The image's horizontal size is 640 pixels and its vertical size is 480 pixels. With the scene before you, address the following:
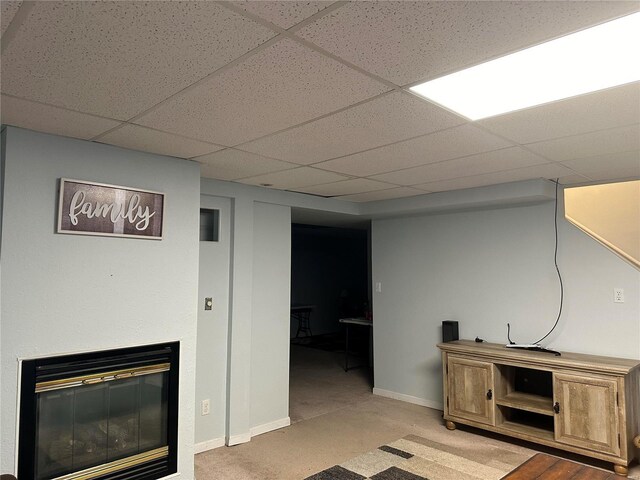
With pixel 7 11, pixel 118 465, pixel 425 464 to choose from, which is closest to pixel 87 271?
pixel 118 465

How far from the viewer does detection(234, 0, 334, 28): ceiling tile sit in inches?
45.1

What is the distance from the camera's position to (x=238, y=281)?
3625mm

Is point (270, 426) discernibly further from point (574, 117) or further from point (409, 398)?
point (574, 117)

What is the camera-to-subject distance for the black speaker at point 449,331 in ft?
13.8

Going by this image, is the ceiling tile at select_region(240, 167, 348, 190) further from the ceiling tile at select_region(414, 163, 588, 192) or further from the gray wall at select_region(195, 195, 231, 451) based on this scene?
the ceiling tile at select_region(414, 163, 588, 192)

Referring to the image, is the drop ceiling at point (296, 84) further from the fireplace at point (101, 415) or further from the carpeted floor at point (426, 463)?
the carpeted floor at point (426, 463)

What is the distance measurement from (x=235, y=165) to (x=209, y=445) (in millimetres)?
2267

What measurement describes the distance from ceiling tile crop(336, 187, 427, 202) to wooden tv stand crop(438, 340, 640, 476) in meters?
1.49

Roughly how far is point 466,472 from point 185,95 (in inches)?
119

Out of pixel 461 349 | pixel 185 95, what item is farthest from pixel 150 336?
pixel 461 349

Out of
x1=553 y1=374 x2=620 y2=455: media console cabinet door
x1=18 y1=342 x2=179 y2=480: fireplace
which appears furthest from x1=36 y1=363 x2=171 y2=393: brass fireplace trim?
x1=553 y1=374 x2=620 y2=455: media console cabinet door

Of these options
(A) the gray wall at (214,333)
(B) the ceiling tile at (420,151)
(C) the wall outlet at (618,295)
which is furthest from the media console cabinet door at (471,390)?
(A) the gray wall at (214,333)

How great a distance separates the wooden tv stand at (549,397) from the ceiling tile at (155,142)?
2834 mm

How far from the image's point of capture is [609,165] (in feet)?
9.81
